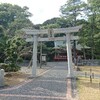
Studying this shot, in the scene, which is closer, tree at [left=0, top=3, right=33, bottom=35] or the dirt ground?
the dirt ground

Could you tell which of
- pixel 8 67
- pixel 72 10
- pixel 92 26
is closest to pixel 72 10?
pixel 72 10

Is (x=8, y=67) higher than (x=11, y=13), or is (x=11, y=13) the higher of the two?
(x=11, y=13)

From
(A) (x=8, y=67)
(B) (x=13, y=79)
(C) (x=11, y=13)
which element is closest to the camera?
(B) (x=13, y=79)

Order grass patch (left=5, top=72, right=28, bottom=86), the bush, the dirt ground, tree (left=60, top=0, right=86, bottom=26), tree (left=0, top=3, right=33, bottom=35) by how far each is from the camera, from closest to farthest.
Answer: grass patch (left=5, top=72, right=28, bottom=86) → the dirt ground → the bush → tree (left=60, top=0, right=86, bottom=26) → tree (left=0, top=3, right=33, bottom=35)

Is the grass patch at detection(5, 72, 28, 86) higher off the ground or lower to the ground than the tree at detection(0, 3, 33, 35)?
lower

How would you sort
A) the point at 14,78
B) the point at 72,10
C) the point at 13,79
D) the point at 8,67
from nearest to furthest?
the point at 13,79 < the point at 14,78 < the point at 8,67 < the point at 72,10

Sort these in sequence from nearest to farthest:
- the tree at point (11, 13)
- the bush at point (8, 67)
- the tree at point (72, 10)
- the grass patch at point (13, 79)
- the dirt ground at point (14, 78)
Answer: the grass patch at point (13, 79), the dirt ground at point (14, 78), the bush at point (8, 67), the tree at point (72, 10), the tree at point (11, 13)

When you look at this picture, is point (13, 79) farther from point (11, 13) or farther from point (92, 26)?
point (11, 13)

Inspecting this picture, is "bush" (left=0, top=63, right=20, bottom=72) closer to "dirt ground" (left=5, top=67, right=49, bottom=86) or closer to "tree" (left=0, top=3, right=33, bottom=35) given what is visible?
"dirt ground" (left=5, top=67, right=49, bottom=86)

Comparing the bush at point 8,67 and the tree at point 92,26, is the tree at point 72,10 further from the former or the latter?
the bush at point 8,67

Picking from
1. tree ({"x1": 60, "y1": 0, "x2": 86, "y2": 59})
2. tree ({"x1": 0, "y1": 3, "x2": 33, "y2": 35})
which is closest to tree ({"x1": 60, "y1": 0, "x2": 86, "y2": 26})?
tree ({"x1": 60, "y1": 0, "x2": 86, "y2": 59})

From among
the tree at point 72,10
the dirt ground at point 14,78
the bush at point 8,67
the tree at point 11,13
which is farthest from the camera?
the tree at point 11,13

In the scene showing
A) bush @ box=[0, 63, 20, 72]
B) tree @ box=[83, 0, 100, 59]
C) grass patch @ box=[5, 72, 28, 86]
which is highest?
tree @ box=[83, 0, 100, 59]

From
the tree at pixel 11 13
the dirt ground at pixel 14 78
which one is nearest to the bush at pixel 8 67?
the dirt ground at pixel 14 78
